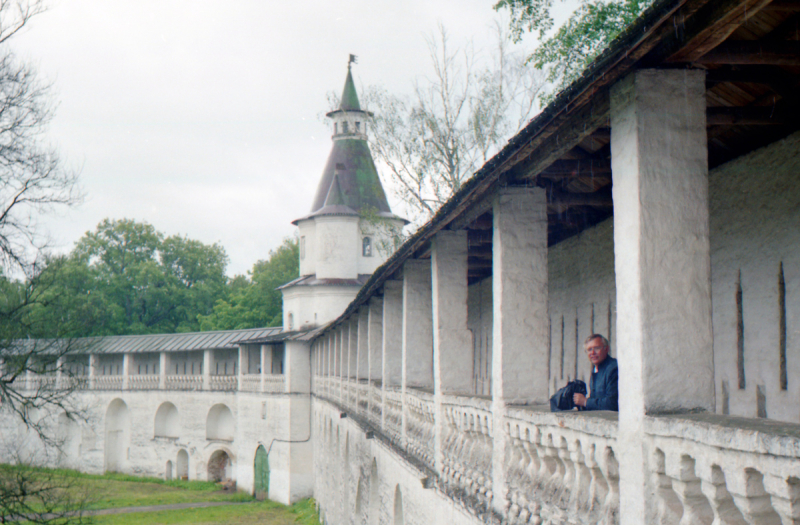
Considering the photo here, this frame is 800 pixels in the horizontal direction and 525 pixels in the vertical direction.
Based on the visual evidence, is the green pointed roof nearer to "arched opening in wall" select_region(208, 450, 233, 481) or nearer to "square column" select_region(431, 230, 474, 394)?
"arched opening in wall" select_region(208, 450, 233, 481)

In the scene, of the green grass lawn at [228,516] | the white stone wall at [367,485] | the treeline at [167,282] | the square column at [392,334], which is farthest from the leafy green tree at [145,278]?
the square column at [392,334]

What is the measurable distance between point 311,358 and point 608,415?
31637 mm

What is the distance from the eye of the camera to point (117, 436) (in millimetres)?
44906

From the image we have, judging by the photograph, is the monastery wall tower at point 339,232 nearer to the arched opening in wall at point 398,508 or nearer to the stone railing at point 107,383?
the stone railing at point 107,383

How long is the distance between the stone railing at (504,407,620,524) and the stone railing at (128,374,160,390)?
4010cm

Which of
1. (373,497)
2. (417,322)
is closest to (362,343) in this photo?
(373,497)

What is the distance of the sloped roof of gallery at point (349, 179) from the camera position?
40.9 m

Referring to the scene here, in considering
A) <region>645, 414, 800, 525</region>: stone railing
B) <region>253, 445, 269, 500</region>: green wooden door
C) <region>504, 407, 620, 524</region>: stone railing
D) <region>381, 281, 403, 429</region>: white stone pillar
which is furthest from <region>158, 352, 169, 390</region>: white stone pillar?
<region>645, 414, 800, 525</region>: stone railing

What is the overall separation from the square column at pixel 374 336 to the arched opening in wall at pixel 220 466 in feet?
90.0

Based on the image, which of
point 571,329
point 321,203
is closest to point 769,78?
point 571,329

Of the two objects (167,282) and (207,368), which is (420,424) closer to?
(207,368)

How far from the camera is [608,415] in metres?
4.46

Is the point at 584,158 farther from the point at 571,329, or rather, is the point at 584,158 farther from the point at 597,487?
the point at 571,329

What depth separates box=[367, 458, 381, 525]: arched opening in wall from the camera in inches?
540
